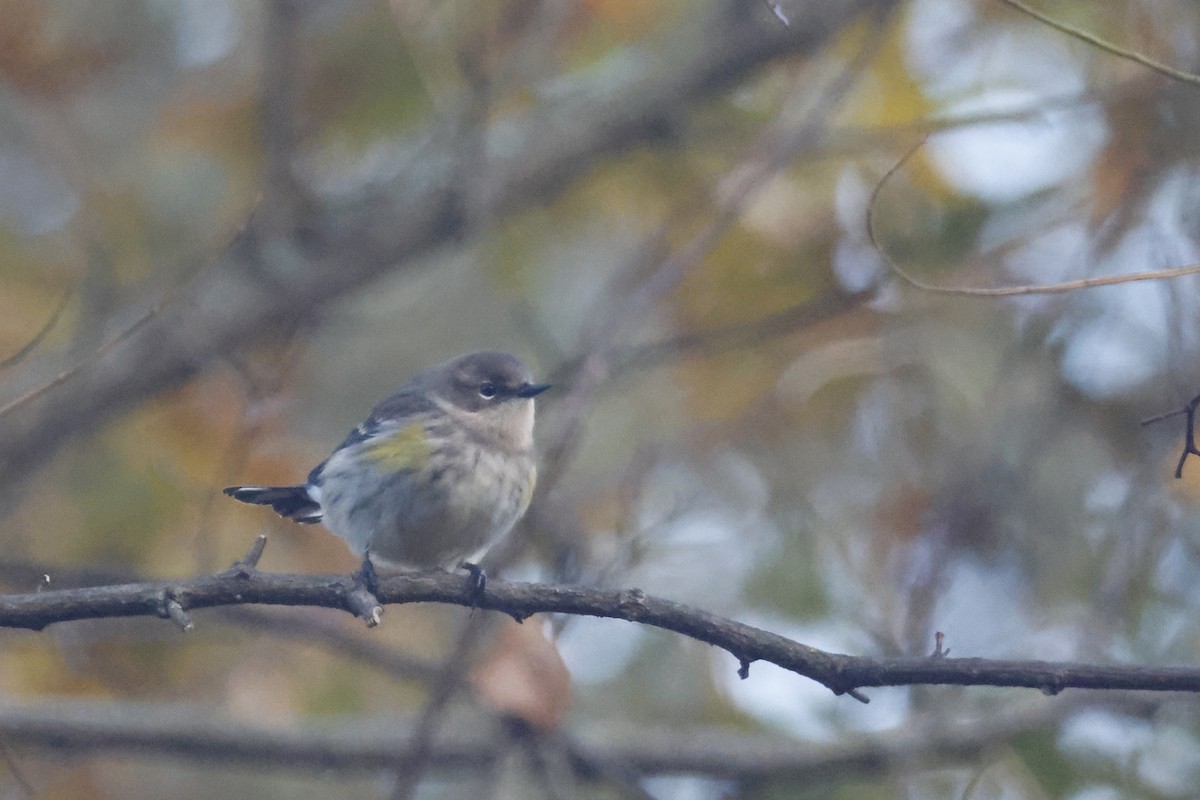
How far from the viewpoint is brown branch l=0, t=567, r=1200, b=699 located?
2578 millimetres

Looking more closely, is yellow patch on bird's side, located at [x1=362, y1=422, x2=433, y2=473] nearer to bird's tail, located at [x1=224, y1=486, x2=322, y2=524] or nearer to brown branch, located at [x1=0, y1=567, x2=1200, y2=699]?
bird's tail, located at [x1=224, y1=486, x2=322, y2=524]

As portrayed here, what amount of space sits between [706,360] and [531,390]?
204cm

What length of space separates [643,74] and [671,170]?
0.58 metres

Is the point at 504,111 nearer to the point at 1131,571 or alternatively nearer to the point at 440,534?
the point at 440,534

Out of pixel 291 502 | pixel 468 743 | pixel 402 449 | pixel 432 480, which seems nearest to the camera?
pixel 432 480

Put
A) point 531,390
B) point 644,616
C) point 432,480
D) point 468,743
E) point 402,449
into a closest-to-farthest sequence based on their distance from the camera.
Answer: point 644,616 < point 432,480 < point 402,449 < point 531,390 < point 468,743

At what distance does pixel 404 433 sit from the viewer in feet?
16.7

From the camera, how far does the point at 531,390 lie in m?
5.36

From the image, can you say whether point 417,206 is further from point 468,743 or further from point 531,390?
point 468,743

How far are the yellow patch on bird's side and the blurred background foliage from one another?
0.57 m

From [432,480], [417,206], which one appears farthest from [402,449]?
[417,206]

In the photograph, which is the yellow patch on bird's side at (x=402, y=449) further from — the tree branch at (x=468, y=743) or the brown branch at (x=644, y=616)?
the brown branch at (x=644, y=616)

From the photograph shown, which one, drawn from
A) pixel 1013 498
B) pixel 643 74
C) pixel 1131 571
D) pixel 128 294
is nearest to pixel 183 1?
pixel 128 294

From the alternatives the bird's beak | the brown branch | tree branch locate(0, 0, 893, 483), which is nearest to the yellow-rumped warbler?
the bird's beak
